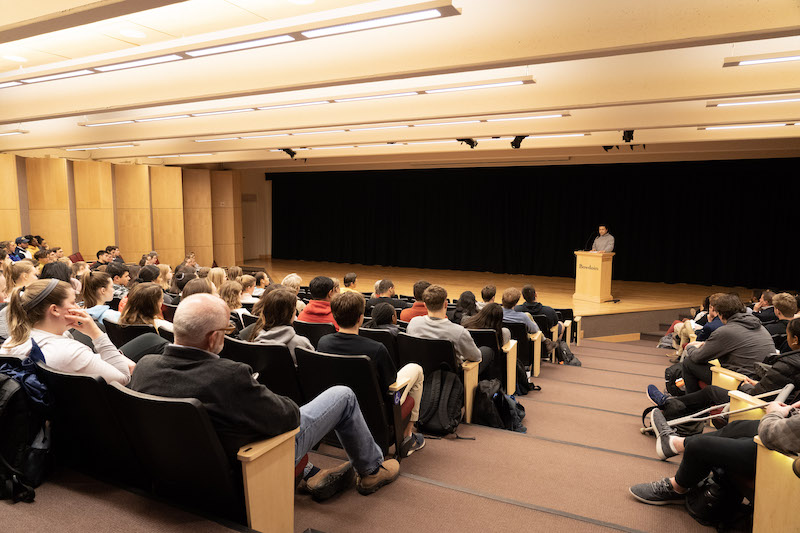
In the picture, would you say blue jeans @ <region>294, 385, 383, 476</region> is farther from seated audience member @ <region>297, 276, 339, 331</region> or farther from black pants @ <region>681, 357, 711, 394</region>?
black pants @ <region>681, 357, 711, 394</region>

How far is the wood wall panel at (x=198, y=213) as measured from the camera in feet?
53.2

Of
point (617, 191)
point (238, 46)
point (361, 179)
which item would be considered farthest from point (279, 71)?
point (361, 179)

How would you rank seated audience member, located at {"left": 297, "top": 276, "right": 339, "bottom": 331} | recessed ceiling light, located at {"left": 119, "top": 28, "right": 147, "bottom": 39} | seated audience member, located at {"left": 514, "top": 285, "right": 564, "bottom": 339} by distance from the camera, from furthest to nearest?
seated audience member, located at {"left": 514, "top": 285, "right": 564, "bottom": 339} < recessed ceiling light, located at {"left": 119, "top": 28, "right": 147, "bottom": 39} < seated audience member, located at {"left": 297, "top": 276, "right": 339, "bottom": 331}

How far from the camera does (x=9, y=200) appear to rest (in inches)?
460

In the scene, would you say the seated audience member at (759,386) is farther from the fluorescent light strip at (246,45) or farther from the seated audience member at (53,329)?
the fluorescent light strip at (246,45)

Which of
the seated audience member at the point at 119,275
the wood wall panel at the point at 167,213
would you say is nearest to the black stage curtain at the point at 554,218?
the wood wall panel at the point at 167,213

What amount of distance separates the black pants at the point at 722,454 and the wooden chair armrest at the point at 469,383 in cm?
159

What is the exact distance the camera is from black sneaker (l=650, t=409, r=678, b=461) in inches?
133

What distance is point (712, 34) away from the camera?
13.1 ft

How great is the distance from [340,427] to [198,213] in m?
15.0

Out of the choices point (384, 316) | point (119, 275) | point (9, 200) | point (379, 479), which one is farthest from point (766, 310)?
point (9, 200)

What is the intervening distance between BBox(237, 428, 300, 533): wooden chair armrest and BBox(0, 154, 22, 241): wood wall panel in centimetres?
1228

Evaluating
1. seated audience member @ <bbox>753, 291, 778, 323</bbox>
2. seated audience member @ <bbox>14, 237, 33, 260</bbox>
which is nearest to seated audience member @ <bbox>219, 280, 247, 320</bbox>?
seated audience member @ <bbox>753, 291, 778, 323</bbox>

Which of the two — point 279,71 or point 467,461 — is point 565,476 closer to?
point 467,461
